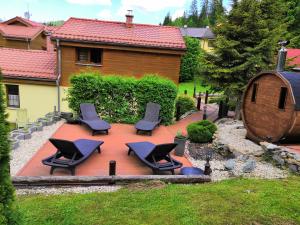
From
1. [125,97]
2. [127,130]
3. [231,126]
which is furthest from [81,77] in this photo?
[231,126]

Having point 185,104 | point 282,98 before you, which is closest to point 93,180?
point 282,98

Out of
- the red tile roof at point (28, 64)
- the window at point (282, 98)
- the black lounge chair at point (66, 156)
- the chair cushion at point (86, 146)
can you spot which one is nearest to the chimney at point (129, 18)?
the red tile roof at point (28, 64)

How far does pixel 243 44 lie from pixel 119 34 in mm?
7889

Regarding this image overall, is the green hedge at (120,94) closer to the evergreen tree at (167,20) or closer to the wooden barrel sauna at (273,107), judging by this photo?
the wooden barrel sauna at (273,107)

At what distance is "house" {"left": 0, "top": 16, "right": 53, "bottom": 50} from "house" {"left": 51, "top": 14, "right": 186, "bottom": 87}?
11.9 meters

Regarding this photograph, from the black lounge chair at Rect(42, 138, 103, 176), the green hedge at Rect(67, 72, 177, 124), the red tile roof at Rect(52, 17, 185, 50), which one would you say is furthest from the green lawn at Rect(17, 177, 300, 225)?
the red tile roof at Rect(52, 17, 185, 50)

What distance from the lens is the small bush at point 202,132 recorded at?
1177cm

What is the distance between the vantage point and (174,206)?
233 inches

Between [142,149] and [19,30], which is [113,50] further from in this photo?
[19,30]

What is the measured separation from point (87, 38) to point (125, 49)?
2435 mm

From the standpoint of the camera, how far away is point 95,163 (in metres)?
9.20

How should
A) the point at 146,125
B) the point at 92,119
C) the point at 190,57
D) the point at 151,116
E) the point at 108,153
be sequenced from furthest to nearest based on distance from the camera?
the point at 190,57
the point at 151,116
the point at 92,119
the point at 146,125
the point at 108,153

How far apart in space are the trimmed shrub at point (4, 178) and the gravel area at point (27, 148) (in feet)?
15.5

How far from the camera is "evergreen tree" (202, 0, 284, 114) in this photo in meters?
15.5
